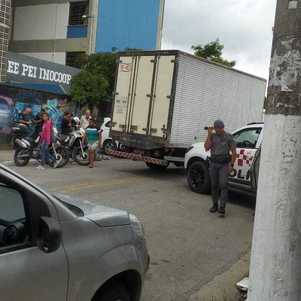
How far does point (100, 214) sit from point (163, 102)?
10.1m

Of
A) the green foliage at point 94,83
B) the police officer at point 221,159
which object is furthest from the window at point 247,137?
the green foliage at point 94,83

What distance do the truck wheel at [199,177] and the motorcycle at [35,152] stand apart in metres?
3.90

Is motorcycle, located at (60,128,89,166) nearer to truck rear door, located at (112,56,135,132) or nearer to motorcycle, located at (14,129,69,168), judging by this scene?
motorcycle, located at (14,129,69,168)

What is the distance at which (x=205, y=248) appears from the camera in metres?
7.49

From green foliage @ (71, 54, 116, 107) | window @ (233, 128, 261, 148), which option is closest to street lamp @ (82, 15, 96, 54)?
green foliage @ (71, 54, 116, 107)

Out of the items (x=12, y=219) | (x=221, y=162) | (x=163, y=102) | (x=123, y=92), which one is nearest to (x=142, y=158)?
(x=163, y=102)

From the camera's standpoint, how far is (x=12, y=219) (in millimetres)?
3156

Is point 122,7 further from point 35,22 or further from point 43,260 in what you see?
point 43,260

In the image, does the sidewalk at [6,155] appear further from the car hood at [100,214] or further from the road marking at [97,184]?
the car hood at [100,214]

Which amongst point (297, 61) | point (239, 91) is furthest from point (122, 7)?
point (297, 61)

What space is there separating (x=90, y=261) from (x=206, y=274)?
329cm

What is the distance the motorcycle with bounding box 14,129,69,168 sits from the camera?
46.1ft

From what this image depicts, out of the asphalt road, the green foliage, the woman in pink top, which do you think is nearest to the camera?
the asphalt road

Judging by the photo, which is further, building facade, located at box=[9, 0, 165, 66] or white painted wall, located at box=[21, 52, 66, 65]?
white painted wall, located at box=[21, 52, 66, 65]
